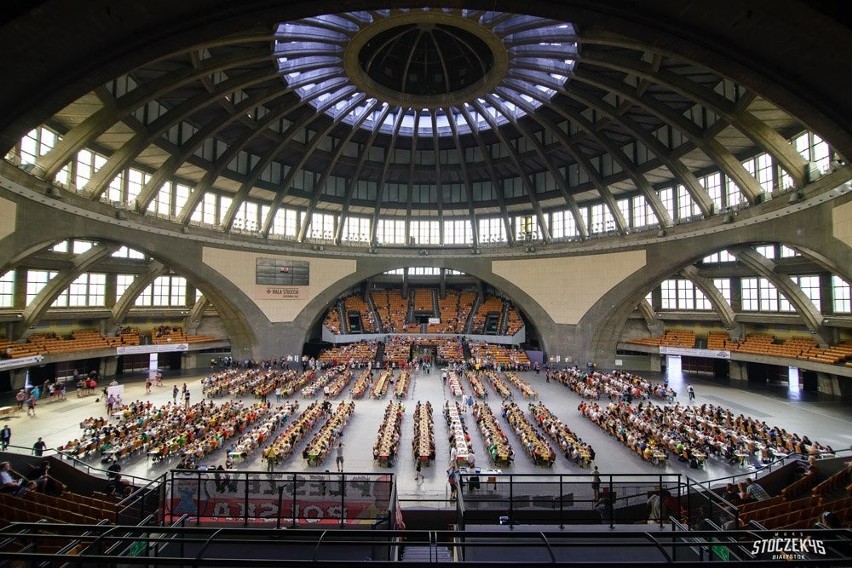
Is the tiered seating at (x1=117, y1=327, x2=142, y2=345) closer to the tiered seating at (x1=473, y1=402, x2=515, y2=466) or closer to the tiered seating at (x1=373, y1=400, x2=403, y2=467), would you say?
the tiered seating at (x1=373, y1=400, x2=403, y2=467)

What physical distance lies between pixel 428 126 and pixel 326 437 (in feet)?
93.0

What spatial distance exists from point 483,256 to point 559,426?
25603 mm

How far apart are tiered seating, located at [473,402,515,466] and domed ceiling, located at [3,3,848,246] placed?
1345 cm

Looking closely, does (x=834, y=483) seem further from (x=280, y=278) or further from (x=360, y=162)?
(x=280, y=278)

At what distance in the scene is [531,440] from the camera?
1730 cm

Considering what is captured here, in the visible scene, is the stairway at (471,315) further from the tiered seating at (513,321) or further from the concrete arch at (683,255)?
the concrete arch at (683,255)

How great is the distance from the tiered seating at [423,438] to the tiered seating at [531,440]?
3.80 meters

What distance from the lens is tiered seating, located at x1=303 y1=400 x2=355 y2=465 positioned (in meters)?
15.8

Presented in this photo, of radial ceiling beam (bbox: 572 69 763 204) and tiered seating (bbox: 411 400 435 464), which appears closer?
tiered seating (bbox: 411 400 435 464)

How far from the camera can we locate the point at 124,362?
36.2 metres

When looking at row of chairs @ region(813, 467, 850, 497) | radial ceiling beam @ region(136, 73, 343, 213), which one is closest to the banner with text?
row of chairs @ region(813, 467, 850, 497)

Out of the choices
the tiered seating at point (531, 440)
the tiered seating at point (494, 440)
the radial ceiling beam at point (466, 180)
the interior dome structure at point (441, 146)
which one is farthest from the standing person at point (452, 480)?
the radial ceiling beam at point (466, 180)

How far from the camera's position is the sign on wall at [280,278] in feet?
123

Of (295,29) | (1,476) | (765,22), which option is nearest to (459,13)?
(295,29)
